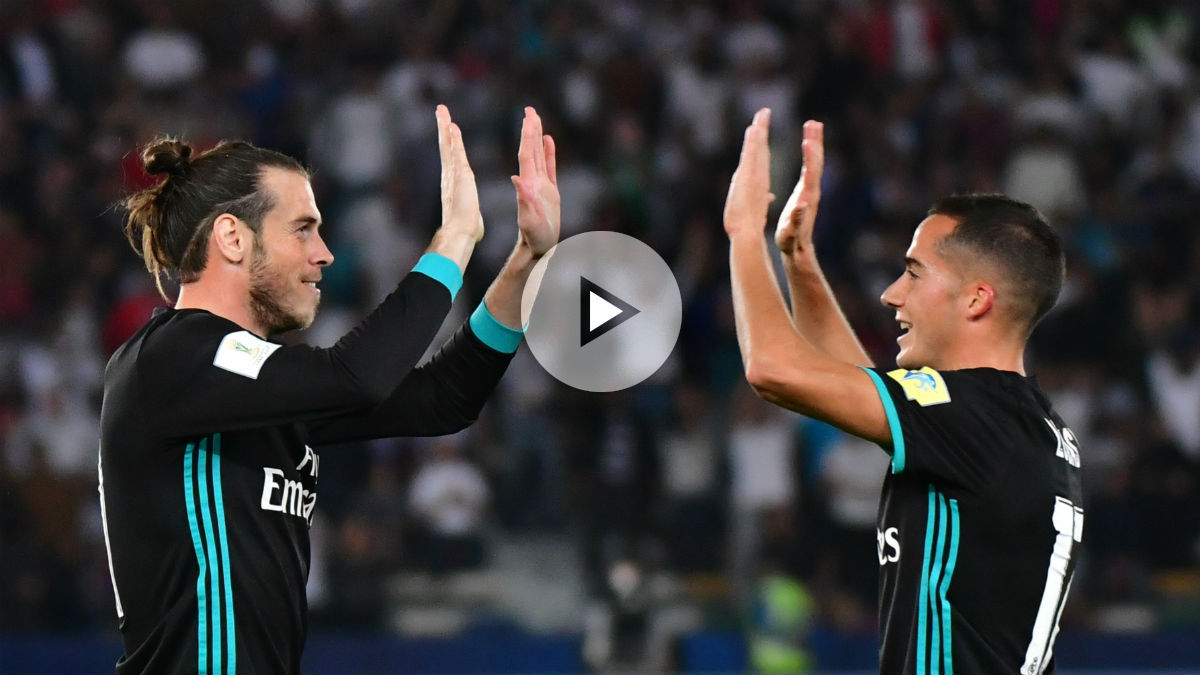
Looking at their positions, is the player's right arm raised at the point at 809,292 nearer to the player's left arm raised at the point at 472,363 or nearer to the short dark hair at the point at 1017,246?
the short dark hair at the point at 1017,246

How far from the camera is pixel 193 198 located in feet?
12.8

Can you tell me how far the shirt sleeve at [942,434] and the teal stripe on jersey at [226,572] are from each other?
5.25 feet

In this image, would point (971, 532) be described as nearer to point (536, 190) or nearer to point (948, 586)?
point (948, 586)

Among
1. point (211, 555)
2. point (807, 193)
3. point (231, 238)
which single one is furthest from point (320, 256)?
point (807, 193)

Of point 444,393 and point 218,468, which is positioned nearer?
point 218,468

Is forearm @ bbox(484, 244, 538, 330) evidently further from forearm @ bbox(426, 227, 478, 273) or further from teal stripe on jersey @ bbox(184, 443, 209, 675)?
teal stripe on jersey @ bbox(184, 443, 209, 675)

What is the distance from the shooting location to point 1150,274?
11.1 m

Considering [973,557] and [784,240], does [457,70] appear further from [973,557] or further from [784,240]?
[973,557]

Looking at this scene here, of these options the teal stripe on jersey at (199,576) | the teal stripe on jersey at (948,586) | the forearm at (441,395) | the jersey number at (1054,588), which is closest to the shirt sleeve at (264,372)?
the teal stripe on jersey at (199,576)

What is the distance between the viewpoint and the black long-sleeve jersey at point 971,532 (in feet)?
12.4

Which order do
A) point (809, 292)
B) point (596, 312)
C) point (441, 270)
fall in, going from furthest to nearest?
point (596, 312), point (809, 292), point (441, 270)

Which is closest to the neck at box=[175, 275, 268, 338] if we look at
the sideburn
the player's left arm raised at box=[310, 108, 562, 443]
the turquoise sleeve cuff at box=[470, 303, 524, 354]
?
the sideburn

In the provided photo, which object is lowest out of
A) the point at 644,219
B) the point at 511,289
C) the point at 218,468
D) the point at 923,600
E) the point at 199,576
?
the point at 923,600
